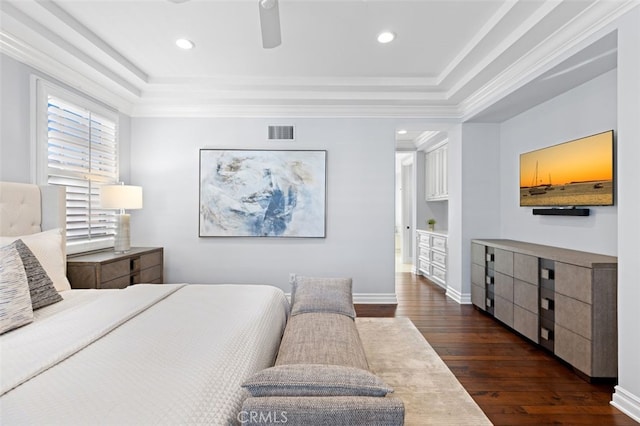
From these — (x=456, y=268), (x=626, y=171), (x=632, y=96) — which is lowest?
(x=456, y=268)

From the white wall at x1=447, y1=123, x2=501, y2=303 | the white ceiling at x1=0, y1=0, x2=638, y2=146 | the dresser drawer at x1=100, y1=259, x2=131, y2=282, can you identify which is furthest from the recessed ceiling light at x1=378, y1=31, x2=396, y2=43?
the dresser drawer at x1=100, y1=259, x2=131, y2=282

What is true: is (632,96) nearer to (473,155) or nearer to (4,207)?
(473,155)

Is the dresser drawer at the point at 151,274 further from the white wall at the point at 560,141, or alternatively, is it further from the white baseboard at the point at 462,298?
the white wall at the point at 560,141

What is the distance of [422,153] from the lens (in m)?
6.32

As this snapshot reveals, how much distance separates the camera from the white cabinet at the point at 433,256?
4949mm

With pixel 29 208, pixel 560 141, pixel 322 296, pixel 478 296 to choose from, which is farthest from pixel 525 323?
pixel 29 208

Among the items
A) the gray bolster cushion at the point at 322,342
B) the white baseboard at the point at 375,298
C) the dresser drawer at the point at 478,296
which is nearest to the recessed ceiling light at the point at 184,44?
the gray bolster cushion at the point at 322,342

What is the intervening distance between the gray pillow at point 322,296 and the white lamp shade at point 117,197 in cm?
208

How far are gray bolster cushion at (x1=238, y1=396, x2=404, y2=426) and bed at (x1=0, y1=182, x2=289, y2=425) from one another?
125 millimetres

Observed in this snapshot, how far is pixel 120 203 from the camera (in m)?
3.29

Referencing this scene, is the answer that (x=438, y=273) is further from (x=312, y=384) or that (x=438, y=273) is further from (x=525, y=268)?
(x=312, y=384)

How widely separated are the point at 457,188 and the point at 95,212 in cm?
435

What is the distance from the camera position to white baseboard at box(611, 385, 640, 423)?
1.87 meters

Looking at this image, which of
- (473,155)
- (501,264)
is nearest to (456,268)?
(501,264)
